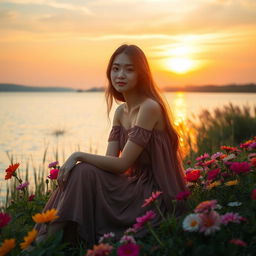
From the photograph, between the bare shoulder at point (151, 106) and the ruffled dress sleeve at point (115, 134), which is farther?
the ruffled dress sleeve at point (115, 134)

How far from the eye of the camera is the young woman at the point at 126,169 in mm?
2885

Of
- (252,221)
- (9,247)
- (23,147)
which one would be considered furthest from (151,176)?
(23,147)

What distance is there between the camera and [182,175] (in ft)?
10.9

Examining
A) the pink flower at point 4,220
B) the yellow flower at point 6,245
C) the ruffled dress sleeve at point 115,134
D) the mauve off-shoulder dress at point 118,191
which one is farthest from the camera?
the ruffled dress sleeve at point 115,134

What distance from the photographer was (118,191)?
304 cm

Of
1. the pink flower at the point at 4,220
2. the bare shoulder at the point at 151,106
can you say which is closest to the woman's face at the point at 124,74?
the bare shoulder at the point at 151,106

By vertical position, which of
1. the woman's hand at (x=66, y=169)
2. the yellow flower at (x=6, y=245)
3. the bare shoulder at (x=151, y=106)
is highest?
the bare shoulder at (x=151, y=106)

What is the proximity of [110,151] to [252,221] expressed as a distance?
1382mm

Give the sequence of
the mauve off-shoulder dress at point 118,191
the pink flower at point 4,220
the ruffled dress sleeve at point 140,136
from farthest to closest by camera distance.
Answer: the ruffled dress sleeve at point 140,136 → the mauve off-shoulder dress at point 118,191 → the pink flower at point 4,220

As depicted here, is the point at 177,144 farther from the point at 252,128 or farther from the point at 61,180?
the point at 252,128

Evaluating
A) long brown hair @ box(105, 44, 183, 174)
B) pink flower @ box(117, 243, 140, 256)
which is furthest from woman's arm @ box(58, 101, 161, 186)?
pink flower @ box(117, 243, 140, 256)

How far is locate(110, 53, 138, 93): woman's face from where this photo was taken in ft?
10.6

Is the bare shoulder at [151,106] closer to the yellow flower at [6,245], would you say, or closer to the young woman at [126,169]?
the young woman at [126,169]

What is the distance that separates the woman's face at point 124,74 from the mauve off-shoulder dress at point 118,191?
33 centimetres
